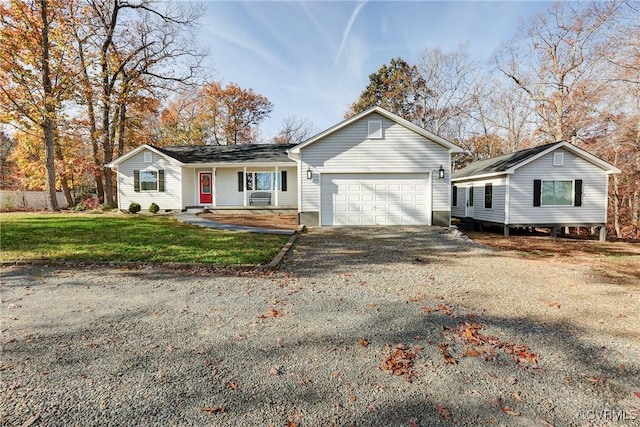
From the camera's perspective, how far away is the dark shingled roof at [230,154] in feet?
61.2

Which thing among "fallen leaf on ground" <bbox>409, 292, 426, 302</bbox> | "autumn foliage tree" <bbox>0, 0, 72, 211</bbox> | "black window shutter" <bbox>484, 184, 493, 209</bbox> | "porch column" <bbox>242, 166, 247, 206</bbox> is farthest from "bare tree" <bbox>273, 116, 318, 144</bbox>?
"fallen leaf on ground" <bbox>409, 292, 426, 302</bbox>

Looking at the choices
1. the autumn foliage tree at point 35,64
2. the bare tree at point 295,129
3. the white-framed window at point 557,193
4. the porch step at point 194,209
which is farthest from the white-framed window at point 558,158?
the bare tree at point 295,129

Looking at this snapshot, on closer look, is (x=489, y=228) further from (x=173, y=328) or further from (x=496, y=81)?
(x=173, y=328)

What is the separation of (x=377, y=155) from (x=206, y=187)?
1113 centimetres

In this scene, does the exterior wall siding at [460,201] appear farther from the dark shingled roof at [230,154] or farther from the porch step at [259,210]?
the dark shingled roof at [230,154]

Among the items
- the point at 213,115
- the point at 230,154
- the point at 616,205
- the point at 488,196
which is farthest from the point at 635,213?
the point at 213,115

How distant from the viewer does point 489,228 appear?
59.1 feet

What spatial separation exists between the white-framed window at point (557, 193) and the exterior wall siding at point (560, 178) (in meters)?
0.20

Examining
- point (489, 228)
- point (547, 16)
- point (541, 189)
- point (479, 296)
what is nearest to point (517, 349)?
point (479, 296)

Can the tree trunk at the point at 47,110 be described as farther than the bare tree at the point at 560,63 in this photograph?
No

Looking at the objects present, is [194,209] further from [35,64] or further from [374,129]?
[374,129]

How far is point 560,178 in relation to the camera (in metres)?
14.2

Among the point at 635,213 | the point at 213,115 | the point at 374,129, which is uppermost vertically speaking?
the point at 213,115

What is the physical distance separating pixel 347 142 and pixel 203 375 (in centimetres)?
1155
